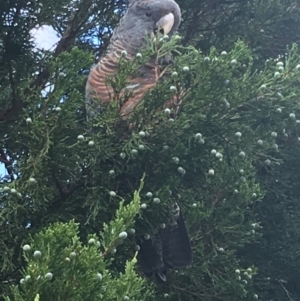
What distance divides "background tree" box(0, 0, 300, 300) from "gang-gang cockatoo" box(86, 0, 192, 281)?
92 millimetres

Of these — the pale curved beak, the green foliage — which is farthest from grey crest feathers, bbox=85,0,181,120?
the green foliage

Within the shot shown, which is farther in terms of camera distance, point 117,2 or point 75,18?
point 117,2

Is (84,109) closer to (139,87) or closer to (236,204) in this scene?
(139,87)

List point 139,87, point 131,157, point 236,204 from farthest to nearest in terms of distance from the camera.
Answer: point 236,204, point 139,87, point 131,157

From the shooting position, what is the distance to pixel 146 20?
117 inches

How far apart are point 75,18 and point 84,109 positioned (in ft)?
1.28

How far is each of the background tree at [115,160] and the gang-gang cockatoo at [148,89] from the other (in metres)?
0.09

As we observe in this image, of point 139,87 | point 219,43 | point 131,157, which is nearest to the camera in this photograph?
point 131,157

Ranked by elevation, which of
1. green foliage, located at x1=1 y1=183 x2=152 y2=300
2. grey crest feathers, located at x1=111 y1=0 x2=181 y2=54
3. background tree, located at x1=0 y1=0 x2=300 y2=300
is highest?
grey crest feathers, located at x1=111 y1=0 x2=181 y2=54

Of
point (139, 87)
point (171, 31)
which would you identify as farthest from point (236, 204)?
point (171, 31)

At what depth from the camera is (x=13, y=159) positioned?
2.50 m

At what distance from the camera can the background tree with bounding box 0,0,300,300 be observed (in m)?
1.76

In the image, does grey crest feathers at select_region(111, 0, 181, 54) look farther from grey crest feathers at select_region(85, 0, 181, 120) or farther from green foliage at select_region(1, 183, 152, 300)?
green foliage at select_region(1, 183, 152, 300)

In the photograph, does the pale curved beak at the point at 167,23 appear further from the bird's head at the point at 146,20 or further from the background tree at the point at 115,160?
the background tree at the point at 115,160
